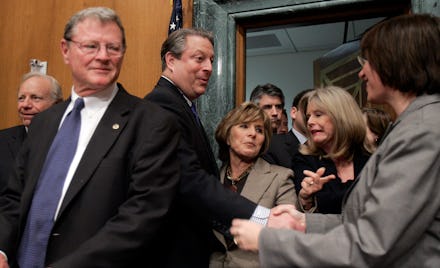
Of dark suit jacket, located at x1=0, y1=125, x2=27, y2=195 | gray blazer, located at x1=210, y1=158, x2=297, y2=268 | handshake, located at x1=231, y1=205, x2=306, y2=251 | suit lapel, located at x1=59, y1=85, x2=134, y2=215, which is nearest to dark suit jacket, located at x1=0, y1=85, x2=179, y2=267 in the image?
suit lapel, located at x1=59, y1=85, x2=134, y2=215

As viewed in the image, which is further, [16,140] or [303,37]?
[303,37]

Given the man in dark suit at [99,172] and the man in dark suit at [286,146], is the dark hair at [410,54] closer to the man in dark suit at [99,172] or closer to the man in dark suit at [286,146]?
the man in dark suit at [99,172]

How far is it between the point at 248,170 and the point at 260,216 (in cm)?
65

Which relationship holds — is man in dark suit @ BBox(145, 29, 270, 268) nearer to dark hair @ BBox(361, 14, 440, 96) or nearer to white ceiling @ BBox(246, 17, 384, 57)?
dark hair @ BBox(361, 14, 440, 96)

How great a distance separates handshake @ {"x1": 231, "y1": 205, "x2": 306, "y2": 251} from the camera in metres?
1.37

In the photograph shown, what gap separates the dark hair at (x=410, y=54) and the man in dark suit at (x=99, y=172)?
777mm

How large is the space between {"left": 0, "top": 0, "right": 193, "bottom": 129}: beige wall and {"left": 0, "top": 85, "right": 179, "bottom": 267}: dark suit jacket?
A: 5.42 feet

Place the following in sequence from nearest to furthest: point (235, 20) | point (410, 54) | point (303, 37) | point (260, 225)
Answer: point (410, 54) < point (260, 225) < point (235, 20) < point (303, 37)

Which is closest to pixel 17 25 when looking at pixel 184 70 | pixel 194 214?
pixel 184 70

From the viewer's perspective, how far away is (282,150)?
111 inches

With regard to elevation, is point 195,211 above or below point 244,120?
below

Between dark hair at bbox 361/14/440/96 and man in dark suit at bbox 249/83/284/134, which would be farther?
man in dark suit at bbox 249/83/284/134

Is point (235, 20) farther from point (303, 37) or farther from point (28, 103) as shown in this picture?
point (303, 37)

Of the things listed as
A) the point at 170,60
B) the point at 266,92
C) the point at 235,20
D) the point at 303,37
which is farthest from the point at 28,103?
the point at 303,37
